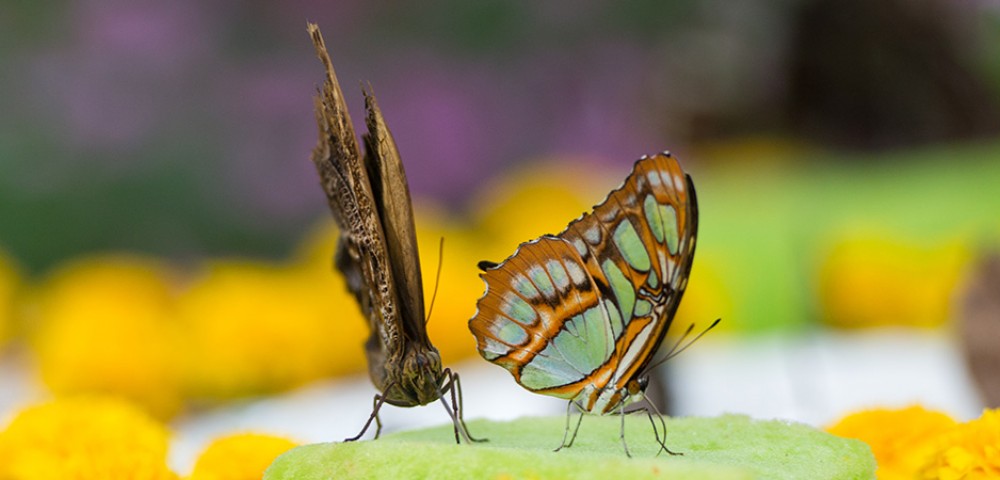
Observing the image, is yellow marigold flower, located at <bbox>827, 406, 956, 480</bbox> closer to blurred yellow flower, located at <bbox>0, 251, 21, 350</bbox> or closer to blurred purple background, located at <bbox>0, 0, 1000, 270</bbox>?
blurred purple background, located at <bbox>0, 0, 1000, 270</bbox>

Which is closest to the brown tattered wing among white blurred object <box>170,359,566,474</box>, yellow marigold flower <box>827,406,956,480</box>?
yellow marigold flower <box>827,406,956,480</box>

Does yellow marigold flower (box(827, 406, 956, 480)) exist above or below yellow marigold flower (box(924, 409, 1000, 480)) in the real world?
above

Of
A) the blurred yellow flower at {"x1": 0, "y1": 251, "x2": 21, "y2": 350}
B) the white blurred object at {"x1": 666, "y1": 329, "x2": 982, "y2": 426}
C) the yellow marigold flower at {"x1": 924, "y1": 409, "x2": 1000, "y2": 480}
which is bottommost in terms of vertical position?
the yellow marigold flower at {"x1": 924, "y1": 409, "x2": 1000, "y2": 480}

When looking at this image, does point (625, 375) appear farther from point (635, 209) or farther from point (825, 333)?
point (825, 333)

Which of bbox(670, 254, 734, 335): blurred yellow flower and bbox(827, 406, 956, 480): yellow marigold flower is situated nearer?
bbox(827, 406, 956, 480): yellow marigold flower

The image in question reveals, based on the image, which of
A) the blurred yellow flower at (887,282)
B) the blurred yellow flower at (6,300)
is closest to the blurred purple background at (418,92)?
the blurred yellow flower at (6,300)

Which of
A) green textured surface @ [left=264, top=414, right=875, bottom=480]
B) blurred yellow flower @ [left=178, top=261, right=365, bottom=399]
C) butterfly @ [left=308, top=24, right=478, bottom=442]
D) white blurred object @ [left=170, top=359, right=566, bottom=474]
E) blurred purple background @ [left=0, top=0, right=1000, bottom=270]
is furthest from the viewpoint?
blurred purple background @ [left=0, top=0, right=1000, bottom=270]

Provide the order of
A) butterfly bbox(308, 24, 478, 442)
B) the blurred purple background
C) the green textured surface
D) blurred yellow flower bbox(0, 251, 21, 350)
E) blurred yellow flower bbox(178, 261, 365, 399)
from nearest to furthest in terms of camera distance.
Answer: the green textured surface, butterfly bbox(308, 24, 478, 442), blurred yellow flower bbox(178, 261, 365, 399), the blurred purple background, blurred yellow flower bbox(0, 251, 21, 350)

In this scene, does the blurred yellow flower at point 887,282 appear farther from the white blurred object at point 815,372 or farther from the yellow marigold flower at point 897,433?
the yellow marigold flower at point 897,433

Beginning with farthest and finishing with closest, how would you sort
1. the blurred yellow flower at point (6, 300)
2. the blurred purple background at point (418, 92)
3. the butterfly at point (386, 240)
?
1. the blurred yellow flower at point (6, 300)
2. the blurred purple background at point (418, 92)
3. the butterfly at point (386, 240)
